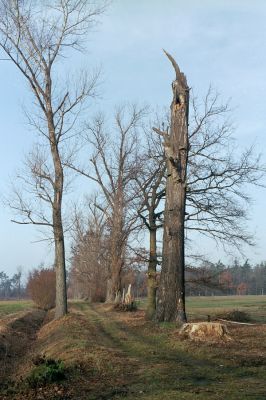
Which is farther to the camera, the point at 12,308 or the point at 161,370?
the point at 12,308

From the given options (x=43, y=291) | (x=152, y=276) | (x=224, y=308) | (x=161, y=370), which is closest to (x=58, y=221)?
(x=152, y=276)

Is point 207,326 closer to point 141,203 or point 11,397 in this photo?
point 11,397

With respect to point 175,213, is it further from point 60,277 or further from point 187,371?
point 187,371

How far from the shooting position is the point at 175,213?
55.7ft

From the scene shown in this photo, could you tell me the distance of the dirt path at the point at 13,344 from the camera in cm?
1224

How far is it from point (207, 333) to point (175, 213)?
534 cm

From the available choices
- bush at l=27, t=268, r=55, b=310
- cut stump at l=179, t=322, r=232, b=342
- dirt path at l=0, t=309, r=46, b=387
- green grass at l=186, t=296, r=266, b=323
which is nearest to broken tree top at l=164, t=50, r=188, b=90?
cut stump at l=179, t=322, r=232, b=342

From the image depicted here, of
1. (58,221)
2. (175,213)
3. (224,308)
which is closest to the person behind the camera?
(175,213)

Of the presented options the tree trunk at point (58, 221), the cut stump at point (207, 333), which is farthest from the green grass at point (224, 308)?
the cut stump at point (207, 333)

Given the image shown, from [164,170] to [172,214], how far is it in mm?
6768

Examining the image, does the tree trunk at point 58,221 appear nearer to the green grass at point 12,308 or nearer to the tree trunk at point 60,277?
the tree trunk at point 60,277

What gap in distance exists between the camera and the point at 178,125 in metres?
17.6

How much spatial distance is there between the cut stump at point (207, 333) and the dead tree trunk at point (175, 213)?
131 inches

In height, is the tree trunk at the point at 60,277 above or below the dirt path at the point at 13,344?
above
